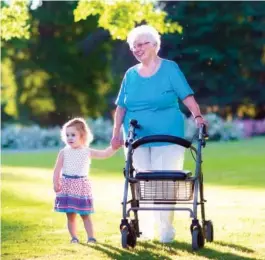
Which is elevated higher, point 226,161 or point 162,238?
point 226,161

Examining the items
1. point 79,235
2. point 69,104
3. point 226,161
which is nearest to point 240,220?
point 79,235

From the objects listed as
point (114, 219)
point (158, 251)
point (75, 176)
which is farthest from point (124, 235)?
point (114, 219)

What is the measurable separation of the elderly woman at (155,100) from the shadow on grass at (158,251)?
0.23 meters

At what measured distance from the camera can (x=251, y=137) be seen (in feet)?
115

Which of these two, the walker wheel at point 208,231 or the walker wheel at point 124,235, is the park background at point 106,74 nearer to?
the walker wheel at point 208,231

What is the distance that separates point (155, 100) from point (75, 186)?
105 cm

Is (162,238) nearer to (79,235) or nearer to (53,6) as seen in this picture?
(79,235)

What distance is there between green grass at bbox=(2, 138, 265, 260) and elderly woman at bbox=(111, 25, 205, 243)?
23.6 inches

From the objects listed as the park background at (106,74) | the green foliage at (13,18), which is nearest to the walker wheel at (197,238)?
the green foliage at (13,18)

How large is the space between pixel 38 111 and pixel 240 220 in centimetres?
3209

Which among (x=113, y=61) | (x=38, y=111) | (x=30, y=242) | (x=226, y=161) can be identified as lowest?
(x=30, y=242)

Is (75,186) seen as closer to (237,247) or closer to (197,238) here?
(197,238)

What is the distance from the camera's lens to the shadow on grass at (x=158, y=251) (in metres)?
7.05

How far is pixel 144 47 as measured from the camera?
7.45 metres
